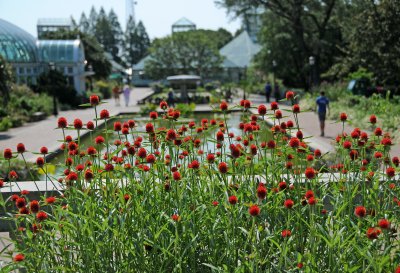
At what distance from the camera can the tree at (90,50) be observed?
4950cm

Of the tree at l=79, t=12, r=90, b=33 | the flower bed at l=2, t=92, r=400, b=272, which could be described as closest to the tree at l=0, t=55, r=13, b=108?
the flower bed at l=2, t=92, r=400, b=272

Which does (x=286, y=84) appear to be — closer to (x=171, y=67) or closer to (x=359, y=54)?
(x=171, y=67)

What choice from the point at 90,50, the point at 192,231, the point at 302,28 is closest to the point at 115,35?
the point at 90,50

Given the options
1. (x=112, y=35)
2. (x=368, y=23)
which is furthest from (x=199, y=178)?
(x=112, y=35)

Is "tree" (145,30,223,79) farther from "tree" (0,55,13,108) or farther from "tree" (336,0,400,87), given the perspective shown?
"tree" (0,55,13,108)

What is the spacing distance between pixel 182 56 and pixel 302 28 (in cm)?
2174

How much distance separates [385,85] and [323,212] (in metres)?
21.0

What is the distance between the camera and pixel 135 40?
106 metres

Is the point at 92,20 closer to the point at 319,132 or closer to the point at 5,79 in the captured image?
the point at 5,79

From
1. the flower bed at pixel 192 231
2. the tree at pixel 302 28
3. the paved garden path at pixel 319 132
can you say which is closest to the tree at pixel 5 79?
the paved garden path at pixel 319 132

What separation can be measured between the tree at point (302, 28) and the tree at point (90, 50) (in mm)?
21004

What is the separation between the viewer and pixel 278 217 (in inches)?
135

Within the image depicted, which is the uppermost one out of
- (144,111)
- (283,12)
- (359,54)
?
(283,12)

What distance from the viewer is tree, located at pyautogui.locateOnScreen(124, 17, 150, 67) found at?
10612cm
